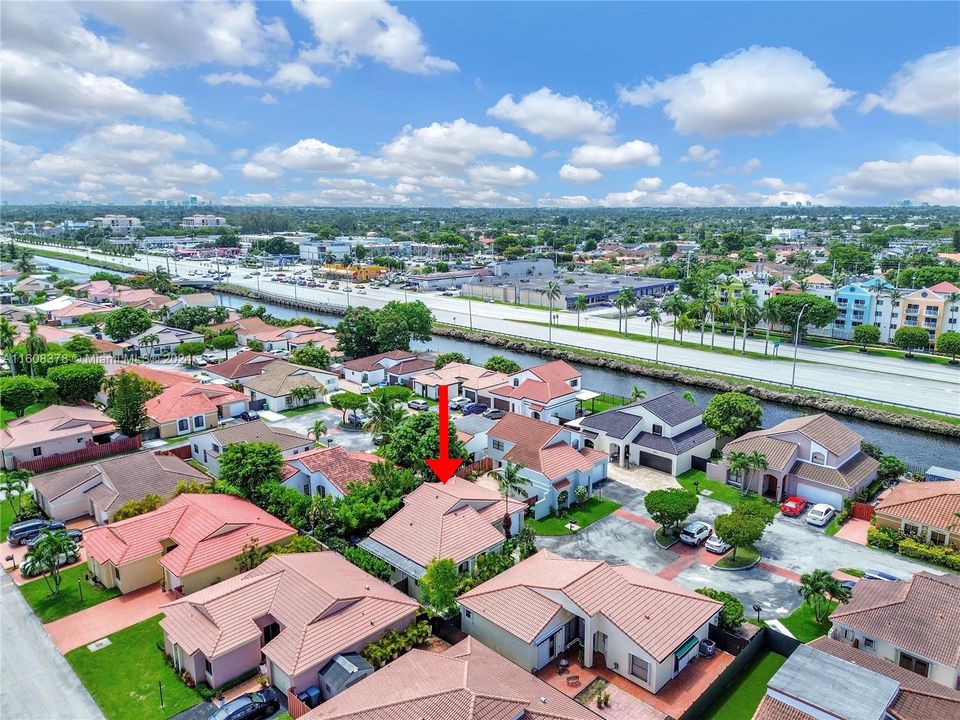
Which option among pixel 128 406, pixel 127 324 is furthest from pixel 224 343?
pixel 128 406

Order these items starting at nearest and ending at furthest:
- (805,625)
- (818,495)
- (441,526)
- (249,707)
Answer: (249,707) → (805,625) → (441,526) → (818,495)

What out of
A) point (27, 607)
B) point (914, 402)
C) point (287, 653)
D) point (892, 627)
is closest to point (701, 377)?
point (914, 402)

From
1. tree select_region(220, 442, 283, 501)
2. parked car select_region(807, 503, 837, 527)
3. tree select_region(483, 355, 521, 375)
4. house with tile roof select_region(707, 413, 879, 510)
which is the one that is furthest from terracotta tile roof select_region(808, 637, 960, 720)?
tree select_region(483, 355, 521, 375)

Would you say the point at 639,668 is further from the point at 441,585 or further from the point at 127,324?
the point at 127,324

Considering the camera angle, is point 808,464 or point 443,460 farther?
point 443,460

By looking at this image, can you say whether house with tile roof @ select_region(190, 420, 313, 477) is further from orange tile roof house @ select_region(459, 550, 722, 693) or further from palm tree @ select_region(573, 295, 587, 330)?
palm tree @ select_region(573, 295, 587, 330)

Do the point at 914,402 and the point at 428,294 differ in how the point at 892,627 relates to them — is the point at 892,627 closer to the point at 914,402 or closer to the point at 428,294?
the point at 914,402
